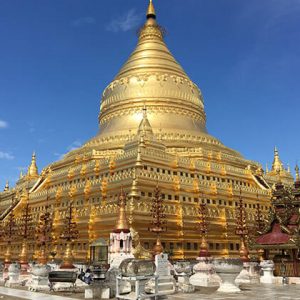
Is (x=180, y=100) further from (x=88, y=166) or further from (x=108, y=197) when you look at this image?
(x=108, y=197)

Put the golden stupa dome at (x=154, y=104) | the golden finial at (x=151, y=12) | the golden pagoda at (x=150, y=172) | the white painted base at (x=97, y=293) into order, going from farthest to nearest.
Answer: the golden finial at (x=151, y=12)
the golden stupa dome at (x=154, y=104)
the golden pagoda at (x=150, y=172)
the white painted base at (x=97, y=293)

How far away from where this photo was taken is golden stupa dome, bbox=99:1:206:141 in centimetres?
5150

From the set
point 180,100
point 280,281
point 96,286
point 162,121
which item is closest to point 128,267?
point 96,286

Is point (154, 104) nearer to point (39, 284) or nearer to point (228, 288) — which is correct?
point (39, 284)

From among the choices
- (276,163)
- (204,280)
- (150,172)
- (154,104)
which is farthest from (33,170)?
(204,280)

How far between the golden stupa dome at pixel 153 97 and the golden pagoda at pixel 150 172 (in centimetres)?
13

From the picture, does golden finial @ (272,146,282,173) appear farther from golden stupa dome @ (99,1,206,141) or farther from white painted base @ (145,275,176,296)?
white painted base @ (145,275,176,296)

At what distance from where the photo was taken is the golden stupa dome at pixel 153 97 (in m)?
51.5

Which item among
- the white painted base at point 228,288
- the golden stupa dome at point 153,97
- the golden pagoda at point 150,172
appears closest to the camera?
the white painted base at point 228,288

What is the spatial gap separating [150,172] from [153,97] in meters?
17.2

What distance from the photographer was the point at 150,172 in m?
38.2

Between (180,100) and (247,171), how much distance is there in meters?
12.9

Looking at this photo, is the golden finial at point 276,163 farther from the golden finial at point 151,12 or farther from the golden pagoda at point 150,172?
the golden finial at point 151,12

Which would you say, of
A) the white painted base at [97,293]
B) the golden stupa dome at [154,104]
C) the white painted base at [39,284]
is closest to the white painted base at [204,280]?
the white painted base at [97,293]
